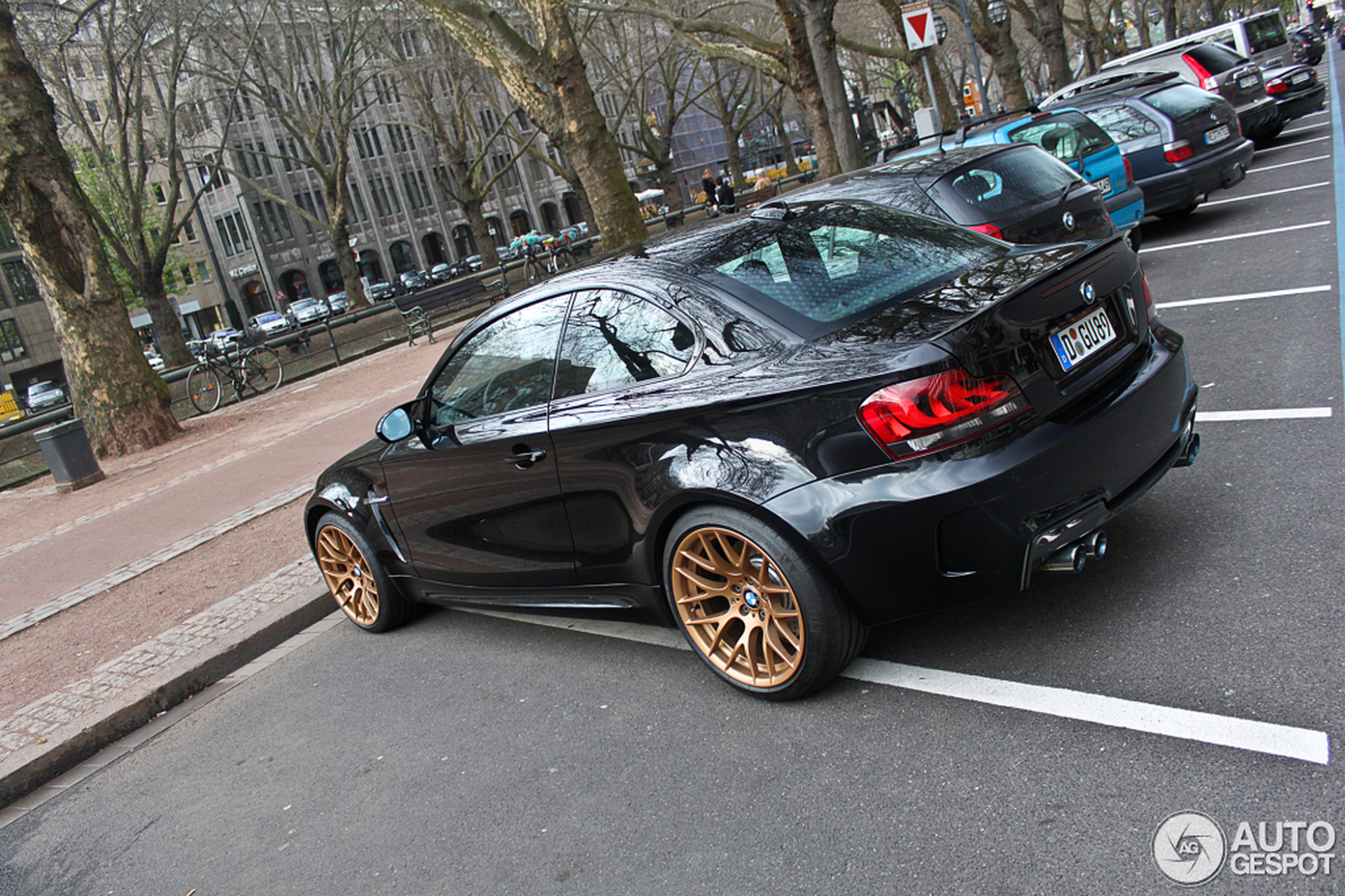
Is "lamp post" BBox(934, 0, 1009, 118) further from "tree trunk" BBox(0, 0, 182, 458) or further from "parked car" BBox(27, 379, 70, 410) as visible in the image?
"parked car" BBox(27, 379, 70, 410)

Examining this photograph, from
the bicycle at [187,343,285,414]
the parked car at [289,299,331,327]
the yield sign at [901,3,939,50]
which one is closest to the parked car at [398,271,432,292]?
the parked car at [289,299,331,327]

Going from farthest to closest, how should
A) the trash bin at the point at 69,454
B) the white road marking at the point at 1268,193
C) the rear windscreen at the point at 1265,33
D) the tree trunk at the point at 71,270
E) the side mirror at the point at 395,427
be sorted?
the rear windscreen at the point at 1265,33 → the tree trunk at the point at 71,270 → the trash bin at the point at 69,454 → the white road marking at the point at 1268,193 → the side mirror at the point at 395,427

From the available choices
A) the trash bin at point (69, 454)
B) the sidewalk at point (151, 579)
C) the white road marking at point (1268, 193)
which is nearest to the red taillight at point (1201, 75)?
the white road marking at point (1268, 193)

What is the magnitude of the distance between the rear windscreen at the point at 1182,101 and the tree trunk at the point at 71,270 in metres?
13.4

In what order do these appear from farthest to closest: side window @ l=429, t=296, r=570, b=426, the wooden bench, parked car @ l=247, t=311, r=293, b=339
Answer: parked car @ l=247, t=311, r=293, b=339 → the wooden bench → side window @ l=429, t=296, r=570, b=426

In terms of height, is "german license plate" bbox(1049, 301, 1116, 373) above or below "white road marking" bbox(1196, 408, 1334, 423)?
above

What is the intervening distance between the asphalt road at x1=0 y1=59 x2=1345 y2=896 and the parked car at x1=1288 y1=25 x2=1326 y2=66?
20.3 m

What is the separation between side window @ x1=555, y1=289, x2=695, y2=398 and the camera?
11.5 feet

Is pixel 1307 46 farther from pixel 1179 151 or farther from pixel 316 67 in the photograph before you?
pixel 316 67

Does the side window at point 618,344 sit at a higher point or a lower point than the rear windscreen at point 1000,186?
lower

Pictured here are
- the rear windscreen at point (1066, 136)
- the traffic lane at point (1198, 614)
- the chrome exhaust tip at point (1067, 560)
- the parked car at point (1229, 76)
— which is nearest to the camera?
the traffic lane at point (1198, 614)

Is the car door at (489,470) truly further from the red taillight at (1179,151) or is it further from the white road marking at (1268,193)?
the white road marking at (1268,193)

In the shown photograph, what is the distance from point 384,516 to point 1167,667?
3478 millimetres

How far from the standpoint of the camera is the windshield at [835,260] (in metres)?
3.46
